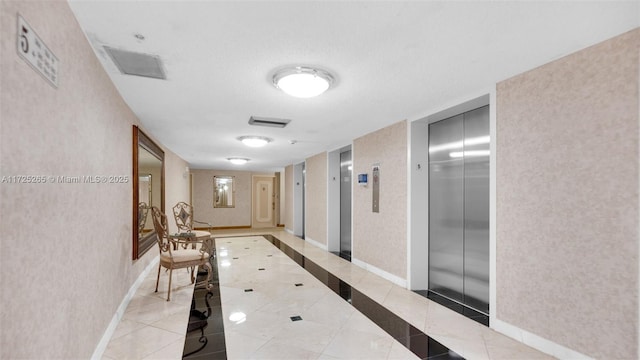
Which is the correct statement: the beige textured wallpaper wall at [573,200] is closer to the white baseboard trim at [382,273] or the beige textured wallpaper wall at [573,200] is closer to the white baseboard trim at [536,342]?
the white baseboard trim at [536,342]

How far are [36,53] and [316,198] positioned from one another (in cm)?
721

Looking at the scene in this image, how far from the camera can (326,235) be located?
7.75 meters

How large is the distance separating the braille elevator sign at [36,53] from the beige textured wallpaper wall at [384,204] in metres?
4.07

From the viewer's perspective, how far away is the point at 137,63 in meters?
2.61

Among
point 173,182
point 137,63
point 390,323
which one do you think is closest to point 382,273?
point 390,323

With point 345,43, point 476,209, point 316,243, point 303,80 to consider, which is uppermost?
point 345,43

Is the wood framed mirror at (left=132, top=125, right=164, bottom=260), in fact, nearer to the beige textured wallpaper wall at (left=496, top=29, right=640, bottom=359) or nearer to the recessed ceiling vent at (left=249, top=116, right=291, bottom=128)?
the recessed ceiling vent at (left=249, top=116, right=291, bottom=128)

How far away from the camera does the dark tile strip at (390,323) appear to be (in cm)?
276

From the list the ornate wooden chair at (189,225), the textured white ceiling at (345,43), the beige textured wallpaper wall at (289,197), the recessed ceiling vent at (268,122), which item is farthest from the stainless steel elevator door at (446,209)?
the beige textured wallpaper wall at (289,197)

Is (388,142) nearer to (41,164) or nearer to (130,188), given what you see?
(130,188)

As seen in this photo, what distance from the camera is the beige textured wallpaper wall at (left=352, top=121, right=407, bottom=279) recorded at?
15.5 feet

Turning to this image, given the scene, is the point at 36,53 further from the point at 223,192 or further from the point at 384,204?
the point at 223,192

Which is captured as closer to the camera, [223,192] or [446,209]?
[446,209]

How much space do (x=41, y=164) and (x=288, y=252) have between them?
623 centimetres
